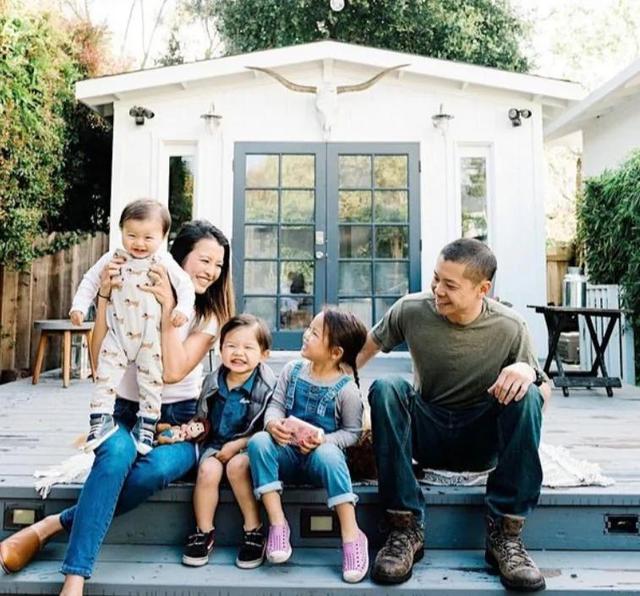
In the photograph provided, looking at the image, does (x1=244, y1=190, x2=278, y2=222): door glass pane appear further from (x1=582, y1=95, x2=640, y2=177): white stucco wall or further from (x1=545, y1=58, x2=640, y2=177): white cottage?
(x1=582, y1=95, x2=640, y2=177): white stucco wall

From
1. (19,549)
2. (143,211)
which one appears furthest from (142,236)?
(19,549)

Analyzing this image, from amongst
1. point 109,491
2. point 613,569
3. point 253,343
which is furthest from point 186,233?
point 613,569

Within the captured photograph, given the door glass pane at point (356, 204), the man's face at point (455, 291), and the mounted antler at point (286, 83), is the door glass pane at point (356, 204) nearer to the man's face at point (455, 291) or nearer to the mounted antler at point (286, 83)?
the mounted antler at point (286, 83)

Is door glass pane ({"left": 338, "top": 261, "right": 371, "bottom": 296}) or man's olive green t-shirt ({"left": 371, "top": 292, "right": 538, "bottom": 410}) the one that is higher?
door glass pane ({"left": 338, "top": 261, "right": 371, "bottom": 296})

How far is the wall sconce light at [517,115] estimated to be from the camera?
574 centimetres

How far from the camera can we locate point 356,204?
5.79m

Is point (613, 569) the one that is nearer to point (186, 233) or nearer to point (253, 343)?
point (253, 343)

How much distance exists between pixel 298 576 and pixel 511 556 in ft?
2.03

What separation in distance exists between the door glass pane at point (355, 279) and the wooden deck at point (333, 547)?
3.32 m

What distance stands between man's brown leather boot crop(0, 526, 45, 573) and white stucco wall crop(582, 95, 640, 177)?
6666 mm

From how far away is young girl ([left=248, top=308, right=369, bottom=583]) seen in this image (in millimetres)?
1846

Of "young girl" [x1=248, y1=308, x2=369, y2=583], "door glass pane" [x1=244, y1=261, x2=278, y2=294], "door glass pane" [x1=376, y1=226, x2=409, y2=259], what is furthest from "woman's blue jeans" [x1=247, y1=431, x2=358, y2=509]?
"door glass pane" [x1=376, y1=226, x2=409, y2=259]

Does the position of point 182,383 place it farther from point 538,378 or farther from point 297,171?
point 297,171

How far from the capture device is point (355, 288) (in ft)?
18.9
